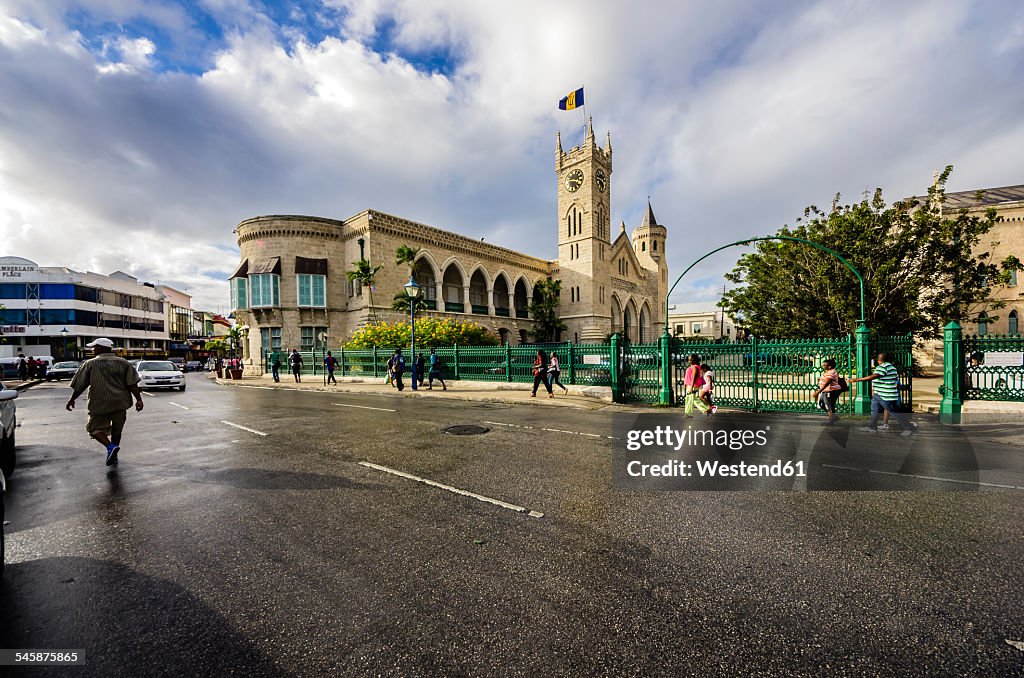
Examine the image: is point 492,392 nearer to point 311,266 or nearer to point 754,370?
point 754,370

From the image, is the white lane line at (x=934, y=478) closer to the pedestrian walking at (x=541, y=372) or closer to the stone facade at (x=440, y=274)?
the pedestrian walking at (x=541, y=372)

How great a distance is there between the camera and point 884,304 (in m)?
17.3

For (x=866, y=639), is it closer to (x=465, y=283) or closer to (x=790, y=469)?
(x=790, y=469)

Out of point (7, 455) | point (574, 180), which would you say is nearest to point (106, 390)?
point (7, 455)

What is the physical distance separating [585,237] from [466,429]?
38.0 m

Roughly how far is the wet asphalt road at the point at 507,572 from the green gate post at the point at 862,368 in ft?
17.4

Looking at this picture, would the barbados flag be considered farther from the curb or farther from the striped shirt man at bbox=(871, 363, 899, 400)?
the striped shirt man at bbox=(871, 363, 899, 400)

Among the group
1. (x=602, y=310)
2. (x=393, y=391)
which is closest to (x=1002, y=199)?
(x=602, y=310)

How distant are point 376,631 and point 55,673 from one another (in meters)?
1.47

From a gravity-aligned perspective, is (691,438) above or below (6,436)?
below

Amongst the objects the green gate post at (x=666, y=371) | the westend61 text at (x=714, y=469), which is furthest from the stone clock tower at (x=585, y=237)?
the westend61 text at (x=714, y=469)

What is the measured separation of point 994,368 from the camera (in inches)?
395

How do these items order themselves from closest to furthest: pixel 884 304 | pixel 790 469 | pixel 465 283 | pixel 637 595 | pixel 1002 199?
pixel 637 595 < pixel 790 469 < pixel 884 304 < pixel 1002 199 < pixel 465 283

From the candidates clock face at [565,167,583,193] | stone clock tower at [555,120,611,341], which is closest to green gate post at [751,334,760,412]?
stone clock tower at [555,120,611,341]
